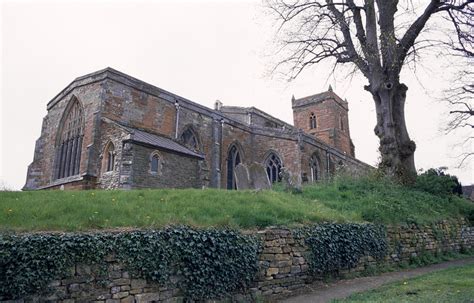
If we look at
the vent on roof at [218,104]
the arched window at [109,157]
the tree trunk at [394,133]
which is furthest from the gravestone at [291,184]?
the vent on roof at [218,104]

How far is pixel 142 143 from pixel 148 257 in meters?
11.1

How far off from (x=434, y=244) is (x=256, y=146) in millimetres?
17396

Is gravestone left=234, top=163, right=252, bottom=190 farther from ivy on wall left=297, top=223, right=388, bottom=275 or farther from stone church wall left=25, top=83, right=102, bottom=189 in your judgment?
stone church wall left=25, top=83, right=102, bottom=189

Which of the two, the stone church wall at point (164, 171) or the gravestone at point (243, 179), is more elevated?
the stone church wall at point (164, 171)

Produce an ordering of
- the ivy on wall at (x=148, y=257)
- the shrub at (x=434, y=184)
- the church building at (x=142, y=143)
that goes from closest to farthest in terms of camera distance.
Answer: the ivy on wall at (x=148, y=257) < the shrub at (x=434, y=184) < the church building at (x=142, y=143)

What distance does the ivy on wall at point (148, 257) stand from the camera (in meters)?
5.10

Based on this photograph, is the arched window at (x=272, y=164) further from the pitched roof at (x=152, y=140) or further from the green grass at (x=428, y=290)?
the green grass at (x=428, y=290)

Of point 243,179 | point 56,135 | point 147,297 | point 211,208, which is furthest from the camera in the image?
point 56,135

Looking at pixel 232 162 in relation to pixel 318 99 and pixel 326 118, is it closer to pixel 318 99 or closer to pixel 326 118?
pixel 326 118

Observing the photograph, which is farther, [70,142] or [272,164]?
[272,164]

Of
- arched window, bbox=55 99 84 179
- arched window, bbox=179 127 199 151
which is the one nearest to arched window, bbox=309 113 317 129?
arched window, bbox=179 127 199 151

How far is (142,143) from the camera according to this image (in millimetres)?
16562

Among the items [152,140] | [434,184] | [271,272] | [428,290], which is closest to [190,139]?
[152,140]

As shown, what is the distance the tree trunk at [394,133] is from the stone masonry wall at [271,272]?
3008mm
